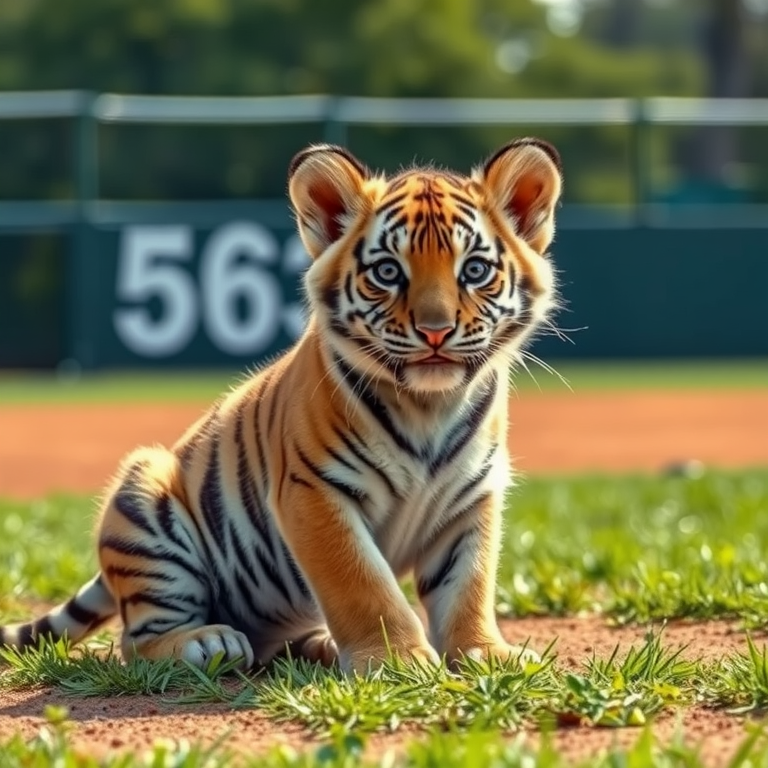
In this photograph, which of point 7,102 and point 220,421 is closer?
point 220,421

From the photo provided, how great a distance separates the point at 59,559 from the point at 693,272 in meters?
12.6

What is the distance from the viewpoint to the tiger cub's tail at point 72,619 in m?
5.42

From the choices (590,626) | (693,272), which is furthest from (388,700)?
(693,272)

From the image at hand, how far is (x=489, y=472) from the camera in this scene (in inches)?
196

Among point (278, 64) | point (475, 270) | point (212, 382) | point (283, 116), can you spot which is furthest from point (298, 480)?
point (278, 64)

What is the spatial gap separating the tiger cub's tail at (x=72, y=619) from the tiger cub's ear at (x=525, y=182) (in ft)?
5.59

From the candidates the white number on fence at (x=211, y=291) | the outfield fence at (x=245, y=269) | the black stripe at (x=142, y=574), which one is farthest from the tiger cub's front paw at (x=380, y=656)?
the white number on fence at (x=211, y=291)

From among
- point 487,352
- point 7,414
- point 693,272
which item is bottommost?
point 7,414

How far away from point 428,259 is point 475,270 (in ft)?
0.47

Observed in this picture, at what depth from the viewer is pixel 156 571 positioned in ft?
16.9

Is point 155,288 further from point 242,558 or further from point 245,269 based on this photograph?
point 242,558

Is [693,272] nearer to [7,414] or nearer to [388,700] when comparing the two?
[7,414]

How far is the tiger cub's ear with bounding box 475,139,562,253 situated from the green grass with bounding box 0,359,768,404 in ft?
40.6

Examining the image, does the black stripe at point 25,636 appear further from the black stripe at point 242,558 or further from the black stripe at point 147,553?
the black stripe at point 242,558
